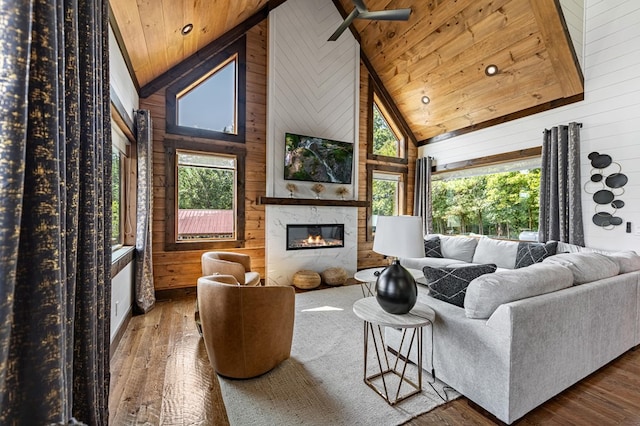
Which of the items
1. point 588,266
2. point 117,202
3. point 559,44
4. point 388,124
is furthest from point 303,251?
point 559,44

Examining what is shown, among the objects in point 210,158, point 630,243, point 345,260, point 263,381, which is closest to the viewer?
point 263,381

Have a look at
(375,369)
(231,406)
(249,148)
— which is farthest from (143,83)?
(375,369)

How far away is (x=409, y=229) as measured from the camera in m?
2.06

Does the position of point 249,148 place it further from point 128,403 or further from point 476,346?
point 476,346

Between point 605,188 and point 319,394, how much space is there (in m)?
4.47

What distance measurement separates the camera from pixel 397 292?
1991 millimetres

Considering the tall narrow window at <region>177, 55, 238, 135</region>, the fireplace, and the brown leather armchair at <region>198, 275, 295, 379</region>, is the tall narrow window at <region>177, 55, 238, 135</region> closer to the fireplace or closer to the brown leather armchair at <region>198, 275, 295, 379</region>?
the fireplace

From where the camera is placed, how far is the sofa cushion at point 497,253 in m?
4.24

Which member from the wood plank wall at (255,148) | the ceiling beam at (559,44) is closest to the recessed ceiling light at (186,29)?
the wood plank wall at (255,148)

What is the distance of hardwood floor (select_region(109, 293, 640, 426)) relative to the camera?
72.8 inches

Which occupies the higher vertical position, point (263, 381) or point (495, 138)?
point (495, 138)

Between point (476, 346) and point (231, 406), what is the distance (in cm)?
166

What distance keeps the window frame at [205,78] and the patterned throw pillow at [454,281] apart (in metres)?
3.86

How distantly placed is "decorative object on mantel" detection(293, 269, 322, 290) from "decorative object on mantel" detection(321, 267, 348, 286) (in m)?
0.21
